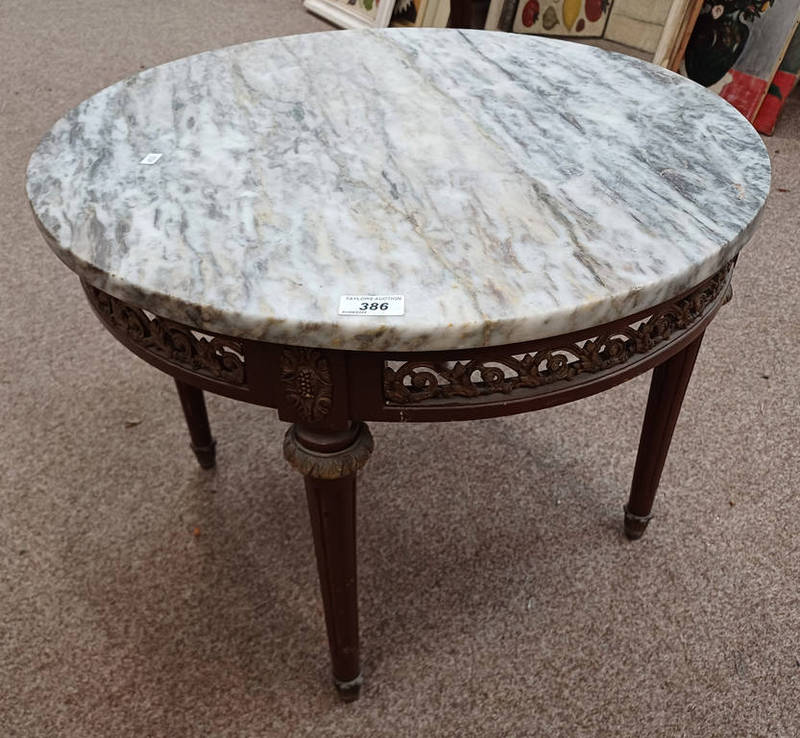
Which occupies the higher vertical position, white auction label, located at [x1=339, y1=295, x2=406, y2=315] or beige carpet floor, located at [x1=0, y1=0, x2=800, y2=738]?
white auction label, located at [x1=339, y1=295, x2=406, y2=315]

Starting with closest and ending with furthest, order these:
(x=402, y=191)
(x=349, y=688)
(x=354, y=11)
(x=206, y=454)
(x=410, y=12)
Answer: (x=402, y=191) → (x=349, y=688) → (x=206, y=454) → (x=410, y=12) → (x=354, y=11)

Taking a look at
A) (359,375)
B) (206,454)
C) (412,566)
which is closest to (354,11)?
(206,454)

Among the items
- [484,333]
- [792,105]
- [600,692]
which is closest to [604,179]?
[484,333]

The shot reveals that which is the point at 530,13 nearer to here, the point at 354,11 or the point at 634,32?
the point at 634,32

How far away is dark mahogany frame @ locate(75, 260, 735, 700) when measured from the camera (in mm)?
756

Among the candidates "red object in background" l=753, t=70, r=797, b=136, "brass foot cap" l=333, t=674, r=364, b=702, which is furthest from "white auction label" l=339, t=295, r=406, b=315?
"red object in background" l=753, t=70, r=797, b=136

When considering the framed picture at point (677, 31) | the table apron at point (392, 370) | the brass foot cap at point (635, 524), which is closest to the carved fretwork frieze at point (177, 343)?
the table apron at point (392, 370)

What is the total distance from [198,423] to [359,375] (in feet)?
2.36

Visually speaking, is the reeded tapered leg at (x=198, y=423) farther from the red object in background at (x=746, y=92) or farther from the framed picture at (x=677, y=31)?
the red object in background at (x=746, y=92)

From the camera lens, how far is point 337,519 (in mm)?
905

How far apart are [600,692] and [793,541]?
1.53ft

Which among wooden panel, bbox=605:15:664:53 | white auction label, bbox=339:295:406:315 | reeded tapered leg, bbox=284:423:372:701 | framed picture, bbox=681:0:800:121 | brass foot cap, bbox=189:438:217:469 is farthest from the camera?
wooden panel, bbox=605:15:664:53

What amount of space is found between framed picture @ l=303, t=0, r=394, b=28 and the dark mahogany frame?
2492mm

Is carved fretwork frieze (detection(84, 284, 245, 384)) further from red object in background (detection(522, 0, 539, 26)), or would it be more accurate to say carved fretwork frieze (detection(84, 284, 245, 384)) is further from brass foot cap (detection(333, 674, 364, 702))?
red object in background (detection(522, 0, 539, 26))
